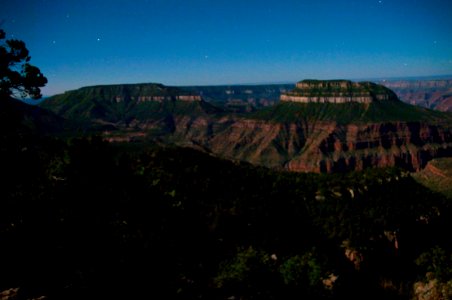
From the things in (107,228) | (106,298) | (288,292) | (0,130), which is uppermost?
(0,130)

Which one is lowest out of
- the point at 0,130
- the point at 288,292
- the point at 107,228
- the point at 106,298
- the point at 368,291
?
the point at 368,291

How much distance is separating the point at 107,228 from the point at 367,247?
4902cm

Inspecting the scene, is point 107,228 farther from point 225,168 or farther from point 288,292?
point 225,168

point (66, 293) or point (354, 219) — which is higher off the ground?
point (66, 293)

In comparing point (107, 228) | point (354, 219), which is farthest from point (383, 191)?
point (107, 228)

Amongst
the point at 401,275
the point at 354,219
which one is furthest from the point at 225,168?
the point at 401,275

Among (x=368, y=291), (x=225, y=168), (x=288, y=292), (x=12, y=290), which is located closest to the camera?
(x=12, y=290)

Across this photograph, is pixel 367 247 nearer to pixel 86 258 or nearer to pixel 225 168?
pixel 225 168

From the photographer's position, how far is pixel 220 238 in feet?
182

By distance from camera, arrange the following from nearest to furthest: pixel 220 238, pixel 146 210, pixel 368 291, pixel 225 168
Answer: pixel 146 210, pixel 368 291, pixel 220 238, pixel 225 168

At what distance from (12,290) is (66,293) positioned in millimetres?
2952

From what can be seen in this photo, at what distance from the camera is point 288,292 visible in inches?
1275

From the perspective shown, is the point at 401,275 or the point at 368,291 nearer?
the point at 368,291

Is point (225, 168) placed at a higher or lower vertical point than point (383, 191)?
higher
